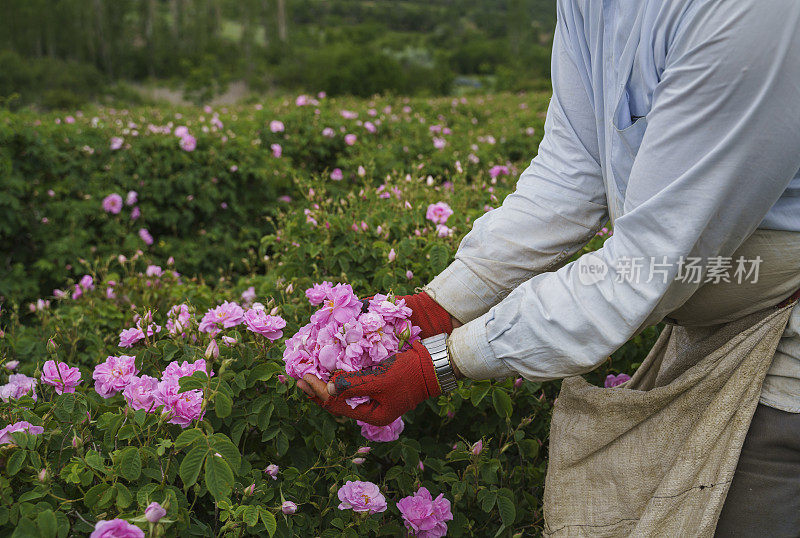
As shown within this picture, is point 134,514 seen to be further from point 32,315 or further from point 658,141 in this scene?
point 32,315

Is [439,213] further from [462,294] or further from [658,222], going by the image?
[658,222]

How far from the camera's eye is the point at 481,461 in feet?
5.78

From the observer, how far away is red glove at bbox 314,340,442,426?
1.33 meters

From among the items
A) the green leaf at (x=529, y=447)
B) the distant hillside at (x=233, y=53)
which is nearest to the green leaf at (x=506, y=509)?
the green leaf at (x=529, y=447)

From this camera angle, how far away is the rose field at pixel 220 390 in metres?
1.31

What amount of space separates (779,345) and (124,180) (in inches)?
176

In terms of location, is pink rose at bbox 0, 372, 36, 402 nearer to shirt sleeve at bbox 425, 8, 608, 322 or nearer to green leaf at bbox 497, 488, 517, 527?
shirt sleeve at bbox 425, 8, 608, 322

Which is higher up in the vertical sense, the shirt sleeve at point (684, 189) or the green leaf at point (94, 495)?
the shirt sleeve at point (684, 189)

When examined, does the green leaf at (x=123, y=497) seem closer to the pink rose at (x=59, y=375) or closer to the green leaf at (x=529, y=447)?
the pink rose at (x=59, y=375)

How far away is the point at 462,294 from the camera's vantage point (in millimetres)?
1604

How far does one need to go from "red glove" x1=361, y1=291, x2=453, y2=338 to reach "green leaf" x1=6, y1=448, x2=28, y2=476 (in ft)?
2.65

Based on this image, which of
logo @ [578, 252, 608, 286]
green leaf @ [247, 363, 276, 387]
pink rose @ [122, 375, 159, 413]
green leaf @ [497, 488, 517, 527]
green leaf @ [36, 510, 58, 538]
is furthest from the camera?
green leaf @ [497, 488, 517, 527]

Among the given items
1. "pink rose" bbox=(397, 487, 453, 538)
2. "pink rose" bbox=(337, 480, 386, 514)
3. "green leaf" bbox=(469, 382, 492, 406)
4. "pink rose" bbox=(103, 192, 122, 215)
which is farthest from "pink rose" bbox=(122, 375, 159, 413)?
"pink rose" bbox=(103, 192, 122, 215)

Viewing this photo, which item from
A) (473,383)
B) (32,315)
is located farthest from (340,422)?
(32,315)
